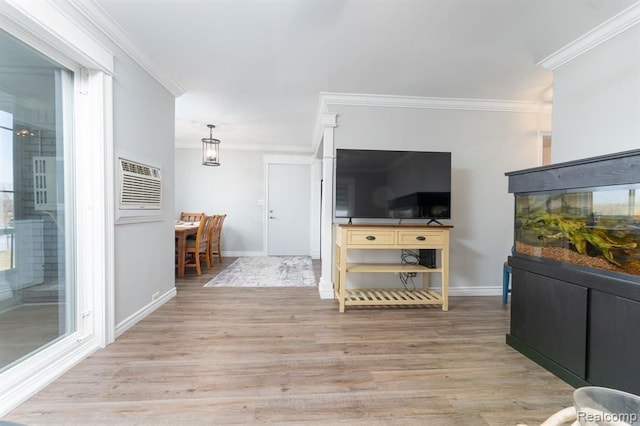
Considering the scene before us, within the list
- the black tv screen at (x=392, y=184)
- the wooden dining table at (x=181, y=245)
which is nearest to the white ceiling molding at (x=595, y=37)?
the black tv screen at (x=392, y=184)

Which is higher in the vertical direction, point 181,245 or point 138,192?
point 138,192

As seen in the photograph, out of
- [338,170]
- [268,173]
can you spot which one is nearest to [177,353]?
[338,170]

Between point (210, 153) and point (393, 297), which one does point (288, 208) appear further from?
point (393, 297)

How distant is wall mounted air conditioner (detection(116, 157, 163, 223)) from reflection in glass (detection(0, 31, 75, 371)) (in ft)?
1.05

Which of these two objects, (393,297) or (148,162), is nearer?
(148,162)

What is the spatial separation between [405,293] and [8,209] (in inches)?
122

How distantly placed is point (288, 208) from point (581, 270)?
4.72 m

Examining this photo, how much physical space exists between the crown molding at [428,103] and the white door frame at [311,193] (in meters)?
2.56

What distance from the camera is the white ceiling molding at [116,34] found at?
1.67m

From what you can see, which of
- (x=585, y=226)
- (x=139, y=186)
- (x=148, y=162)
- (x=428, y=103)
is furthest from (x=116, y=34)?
(x=585, y=226)

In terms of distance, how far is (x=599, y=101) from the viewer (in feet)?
6.53

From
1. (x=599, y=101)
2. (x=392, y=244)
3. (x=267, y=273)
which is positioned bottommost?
(x=267, y=273)

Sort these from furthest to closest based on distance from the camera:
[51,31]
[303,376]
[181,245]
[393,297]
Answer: [181,245] → [393,297] → [303,376] → [51,31]

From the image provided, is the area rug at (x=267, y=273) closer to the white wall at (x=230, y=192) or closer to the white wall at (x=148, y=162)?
the white wall at (x=230, y=192)
